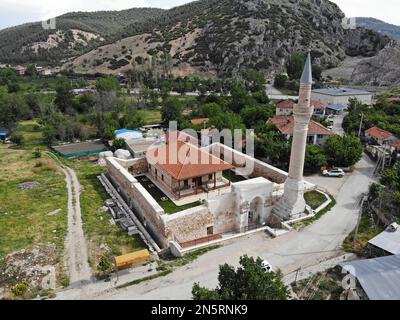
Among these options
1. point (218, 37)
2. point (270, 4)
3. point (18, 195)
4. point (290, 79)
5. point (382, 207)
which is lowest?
point (18, 195)

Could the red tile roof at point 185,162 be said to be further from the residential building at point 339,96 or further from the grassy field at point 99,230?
the residential building at point 339,96

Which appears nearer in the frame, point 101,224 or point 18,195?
point 101,224

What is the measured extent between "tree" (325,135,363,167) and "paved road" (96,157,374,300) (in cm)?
749

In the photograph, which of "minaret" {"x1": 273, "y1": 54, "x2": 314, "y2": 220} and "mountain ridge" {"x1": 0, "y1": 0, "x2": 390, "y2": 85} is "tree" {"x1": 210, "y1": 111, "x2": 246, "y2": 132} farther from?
"mountain ridge" {"x1": 0, "y1": 0, "x2": 390, "y2": 85}

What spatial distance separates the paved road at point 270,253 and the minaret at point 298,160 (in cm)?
169

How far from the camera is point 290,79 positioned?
7969 cm

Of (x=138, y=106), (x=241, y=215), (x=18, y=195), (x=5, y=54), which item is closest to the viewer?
(x=241, y=215)

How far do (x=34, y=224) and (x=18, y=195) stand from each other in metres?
6.26

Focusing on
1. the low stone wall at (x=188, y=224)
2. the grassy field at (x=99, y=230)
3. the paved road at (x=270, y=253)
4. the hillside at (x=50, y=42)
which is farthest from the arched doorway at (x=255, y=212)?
the hillside at (x=50, y=42)

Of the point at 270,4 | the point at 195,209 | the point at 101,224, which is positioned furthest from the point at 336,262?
the point at 270,4

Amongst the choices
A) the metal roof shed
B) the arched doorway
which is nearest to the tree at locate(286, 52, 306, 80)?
the arched doorway

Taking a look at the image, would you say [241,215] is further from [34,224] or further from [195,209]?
[34,224]

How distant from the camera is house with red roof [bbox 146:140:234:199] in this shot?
22.8 meters

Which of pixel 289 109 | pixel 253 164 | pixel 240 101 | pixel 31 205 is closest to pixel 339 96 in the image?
pixel 289 109
